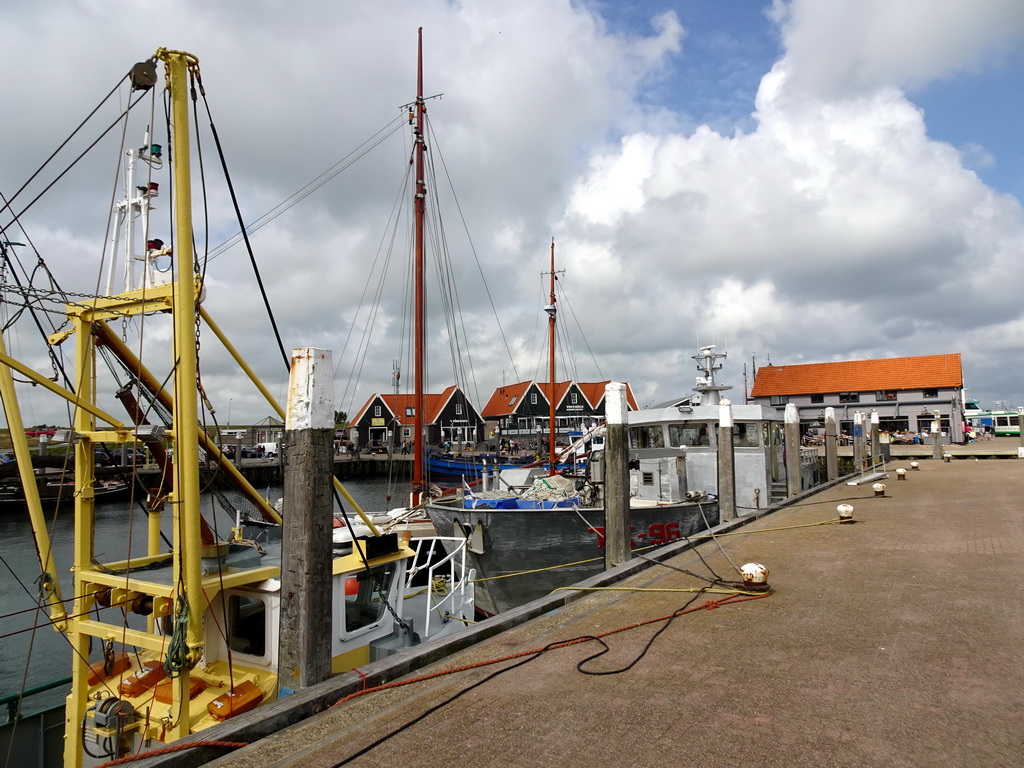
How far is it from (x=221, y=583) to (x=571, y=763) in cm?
437

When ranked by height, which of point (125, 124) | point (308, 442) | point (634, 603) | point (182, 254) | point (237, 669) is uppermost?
point (125, 124)

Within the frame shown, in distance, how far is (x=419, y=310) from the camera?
20.8m

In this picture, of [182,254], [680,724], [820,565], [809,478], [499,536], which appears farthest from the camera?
[809,478]

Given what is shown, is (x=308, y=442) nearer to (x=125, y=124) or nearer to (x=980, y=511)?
(x=125, y=124)

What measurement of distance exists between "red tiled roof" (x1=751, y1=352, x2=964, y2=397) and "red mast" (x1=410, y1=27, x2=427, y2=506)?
5308 cm

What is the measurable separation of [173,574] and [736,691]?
5406 millimetres

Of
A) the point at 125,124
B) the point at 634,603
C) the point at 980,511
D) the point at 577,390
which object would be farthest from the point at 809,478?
the point at 577,390

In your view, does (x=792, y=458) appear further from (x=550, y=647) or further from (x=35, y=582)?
(x=35, y=582)

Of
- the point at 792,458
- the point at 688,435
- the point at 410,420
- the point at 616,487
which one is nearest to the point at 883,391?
the point at 410,420

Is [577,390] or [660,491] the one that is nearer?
[660,491]

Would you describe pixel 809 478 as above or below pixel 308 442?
below

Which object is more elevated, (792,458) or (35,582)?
(792,458)

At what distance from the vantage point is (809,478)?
24188mm

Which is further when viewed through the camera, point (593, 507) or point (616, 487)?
point (593, 507)
